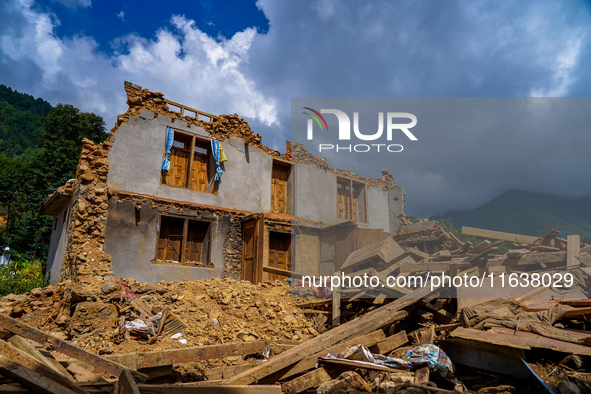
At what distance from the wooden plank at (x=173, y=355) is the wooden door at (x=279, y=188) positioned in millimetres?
10090

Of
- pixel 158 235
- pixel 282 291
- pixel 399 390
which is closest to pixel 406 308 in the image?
pixel 399 390

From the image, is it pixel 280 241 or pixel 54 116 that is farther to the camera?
pixel 54 116

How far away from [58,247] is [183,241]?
4.71m

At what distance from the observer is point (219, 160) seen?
46.3 feet

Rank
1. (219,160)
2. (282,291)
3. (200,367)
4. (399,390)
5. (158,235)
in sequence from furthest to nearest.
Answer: (219,160) → (158,235) → (282,291) → (200,367) → (399,390)

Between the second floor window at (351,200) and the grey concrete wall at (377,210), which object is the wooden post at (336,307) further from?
the grey concrete wall at (377,210)

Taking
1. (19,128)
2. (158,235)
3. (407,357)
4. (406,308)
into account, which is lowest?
(407,357)

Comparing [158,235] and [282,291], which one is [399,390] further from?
[158,235]

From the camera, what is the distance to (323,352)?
5086 mm

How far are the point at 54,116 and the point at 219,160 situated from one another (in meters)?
18.4

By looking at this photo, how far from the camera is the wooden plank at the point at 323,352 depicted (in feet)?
16.0

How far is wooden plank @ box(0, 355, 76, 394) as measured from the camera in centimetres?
288

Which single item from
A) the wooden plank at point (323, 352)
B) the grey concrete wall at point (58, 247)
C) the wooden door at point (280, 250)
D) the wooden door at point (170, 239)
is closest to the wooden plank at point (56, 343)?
the wooden plank at point (323, 352)

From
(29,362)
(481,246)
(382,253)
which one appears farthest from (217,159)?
(29,362)
